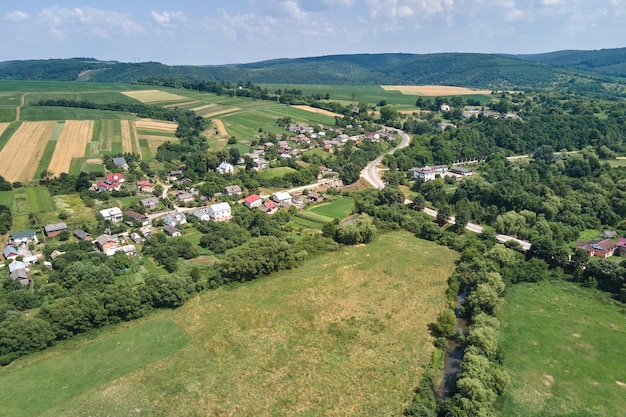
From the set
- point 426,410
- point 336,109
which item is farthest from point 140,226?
point 336,109

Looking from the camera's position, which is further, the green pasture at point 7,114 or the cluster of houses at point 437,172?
the green pasture at point 7,114

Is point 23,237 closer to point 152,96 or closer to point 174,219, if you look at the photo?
point 174,219

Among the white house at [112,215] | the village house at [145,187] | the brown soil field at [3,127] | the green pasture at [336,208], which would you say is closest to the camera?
the white house at [112,215]

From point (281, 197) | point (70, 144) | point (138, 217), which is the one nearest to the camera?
point (138, 217)

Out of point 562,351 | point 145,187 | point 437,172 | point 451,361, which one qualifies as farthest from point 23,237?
point 437,172

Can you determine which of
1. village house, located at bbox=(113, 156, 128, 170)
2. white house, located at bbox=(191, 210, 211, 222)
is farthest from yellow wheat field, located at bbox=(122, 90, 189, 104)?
white house, located at bbox=(191, 210, 211, 222)

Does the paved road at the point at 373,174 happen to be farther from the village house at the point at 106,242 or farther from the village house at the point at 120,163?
the village house at the point at 120,163

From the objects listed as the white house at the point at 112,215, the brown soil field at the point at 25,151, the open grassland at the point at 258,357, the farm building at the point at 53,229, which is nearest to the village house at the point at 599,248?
the open grassland at the point at 258,357
